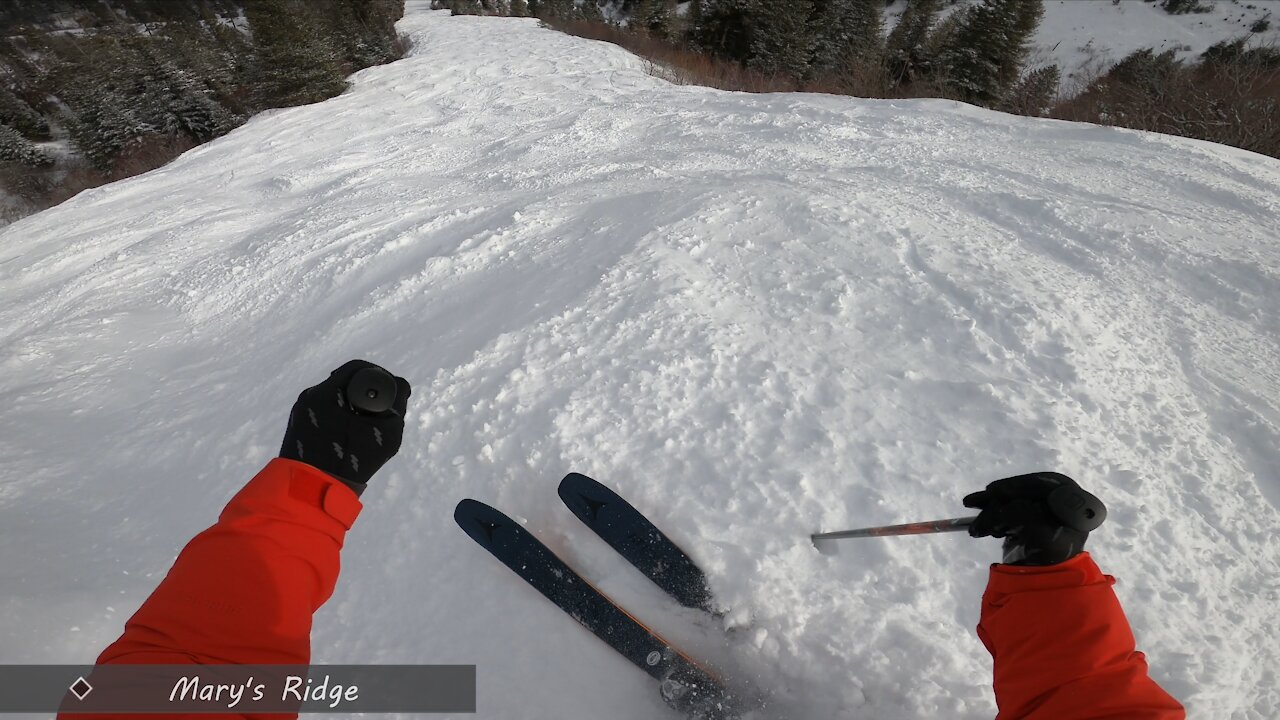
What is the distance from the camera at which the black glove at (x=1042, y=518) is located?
1468 millimetres

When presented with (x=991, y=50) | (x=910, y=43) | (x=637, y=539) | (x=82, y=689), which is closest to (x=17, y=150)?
(x=82, y=689)

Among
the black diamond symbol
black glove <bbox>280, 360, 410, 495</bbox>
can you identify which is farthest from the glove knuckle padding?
the black diamond symbol

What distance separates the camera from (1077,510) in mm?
1468

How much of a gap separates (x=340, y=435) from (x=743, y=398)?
2066 millimetres

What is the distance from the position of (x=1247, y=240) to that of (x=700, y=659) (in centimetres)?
518

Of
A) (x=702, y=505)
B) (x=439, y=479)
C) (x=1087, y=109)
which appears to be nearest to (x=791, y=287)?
(x=702, y=505)

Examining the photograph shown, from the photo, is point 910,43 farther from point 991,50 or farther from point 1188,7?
point 1188,7

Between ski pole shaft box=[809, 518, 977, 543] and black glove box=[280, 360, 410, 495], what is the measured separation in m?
1.90

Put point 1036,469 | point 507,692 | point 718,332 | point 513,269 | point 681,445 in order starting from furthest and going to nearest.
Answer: point 513,269 → point 718,332 → point 681,445 → point 1036,469 → point 507,692

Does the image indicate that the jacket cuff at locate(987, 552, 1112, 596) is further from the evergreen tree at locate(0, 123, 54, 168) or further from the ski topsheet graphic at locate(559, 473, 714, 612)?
the evergreen tree at locate(0, 123, 54, 168)

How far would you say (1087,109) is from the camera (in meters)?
10.7

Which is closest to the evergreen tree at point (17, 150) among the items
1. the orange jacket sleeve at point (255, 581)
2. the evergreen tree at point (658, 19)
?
the evergreen tree at point (658, 19)

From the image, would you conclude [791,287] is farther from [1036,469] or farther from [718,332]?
[1036,469]

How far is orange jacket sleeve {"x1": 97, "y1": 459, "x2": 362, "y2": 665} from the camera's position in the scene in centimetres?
114
